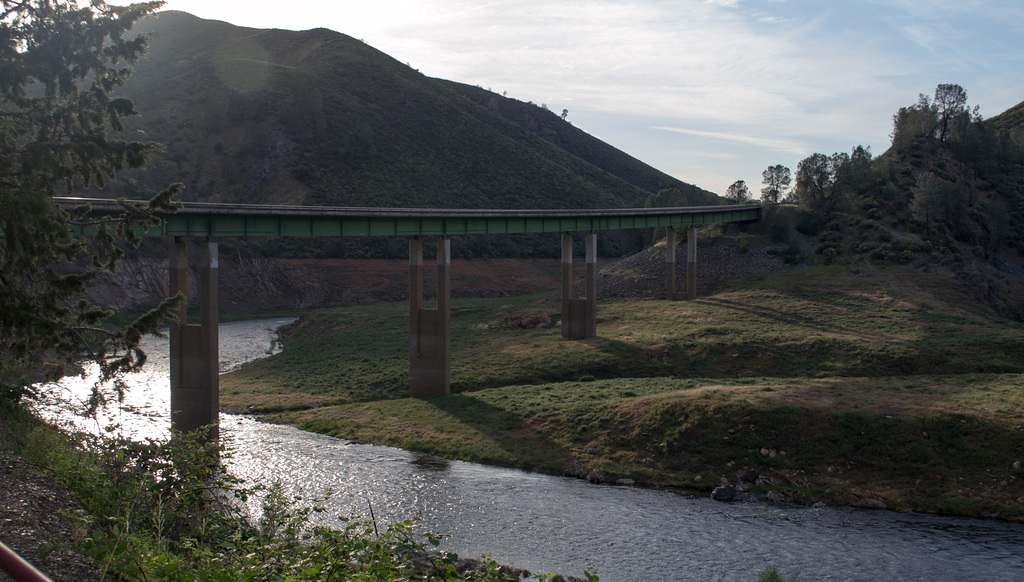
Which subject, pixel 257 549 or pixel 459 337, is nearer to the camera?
pixel 257 549

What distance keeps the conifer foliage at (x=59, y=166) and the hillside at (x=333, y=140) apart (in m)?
83.0

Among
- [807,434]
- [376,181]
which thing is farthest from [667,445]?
[376,181]

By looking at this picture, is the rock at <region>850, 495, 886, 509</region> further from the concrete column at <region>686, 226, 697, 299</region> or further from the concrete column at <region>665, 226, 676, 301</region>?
the concrete column at <region>686, 226, 697, 299</region>

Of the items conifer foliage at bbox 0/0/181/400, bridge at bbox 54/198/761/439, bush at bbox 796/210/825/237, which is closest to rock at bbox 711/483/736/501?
bridge at bbox 54/198/761/439

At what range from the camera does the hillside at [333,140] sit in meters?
114

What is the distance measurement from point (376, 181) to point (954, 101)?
83.1 metres

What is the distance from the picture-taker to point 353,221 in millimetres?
41000

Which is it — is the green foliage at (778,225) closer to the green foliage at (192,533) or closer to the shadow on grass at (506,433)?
the shadow on grass at (506,433)

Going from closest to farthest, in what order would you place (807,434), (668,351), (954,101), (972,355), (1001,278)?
(807,434) < (972,355) < (668,351) < (1001,278) < (954,101)

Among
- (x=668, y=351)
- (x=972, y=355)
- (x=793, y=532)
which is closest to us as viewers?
(x=793, y=532)

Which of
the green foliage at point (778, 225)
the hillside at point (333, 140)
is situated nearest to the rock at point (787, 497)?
the green foliage at point (778, 225)

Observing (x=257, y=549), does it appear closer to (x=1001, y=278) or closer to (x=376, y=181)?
(x=1001, y=278)

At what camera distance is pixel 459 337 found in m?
57.8

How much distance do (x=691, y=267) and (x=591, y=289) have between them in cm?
1933
